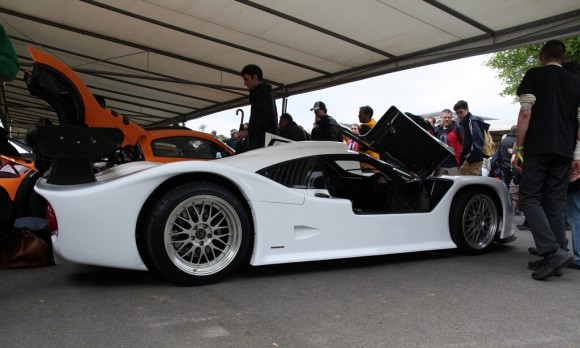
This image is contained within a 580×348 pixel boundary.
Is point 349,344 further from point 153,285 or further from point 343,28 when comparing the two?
point 343,28

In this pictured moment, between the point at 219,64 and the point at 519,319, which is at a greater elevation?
the point at 219,64

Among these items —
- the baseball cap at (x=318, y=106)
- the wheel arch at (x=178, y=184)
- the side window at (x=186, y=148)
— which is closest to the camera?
the wheel arch at (x=178, y=184)

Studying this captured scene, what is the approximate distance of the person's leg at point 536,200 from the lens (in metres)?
3.26

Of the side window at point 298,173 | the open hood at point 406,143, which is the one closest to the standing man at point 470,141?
the open hood at point 406,143

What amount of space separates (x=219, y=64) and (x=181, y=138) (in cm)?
375

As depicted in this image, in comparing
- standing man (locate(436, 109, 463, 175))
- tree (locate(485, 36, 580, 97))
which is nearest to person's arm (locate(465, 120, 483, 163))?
standing man (locate(436, 109, 463, 175))

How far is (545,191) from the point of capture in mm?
3457

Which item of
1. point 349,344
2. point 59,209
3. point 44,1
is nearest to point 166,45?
point 44,1

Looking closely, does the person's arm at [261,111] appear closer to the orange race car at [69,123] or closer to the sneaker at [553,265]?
the orange race car at [69,123]

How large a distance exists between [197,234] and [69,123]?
7.00 feet

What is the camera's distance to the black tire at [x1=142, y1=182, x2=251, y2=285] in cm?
266

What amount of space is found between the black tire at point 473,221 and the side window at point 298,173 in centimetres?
142

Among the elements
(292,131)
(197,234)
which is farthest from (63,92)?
(292,131)

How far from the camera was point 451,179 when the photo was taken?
393cm
